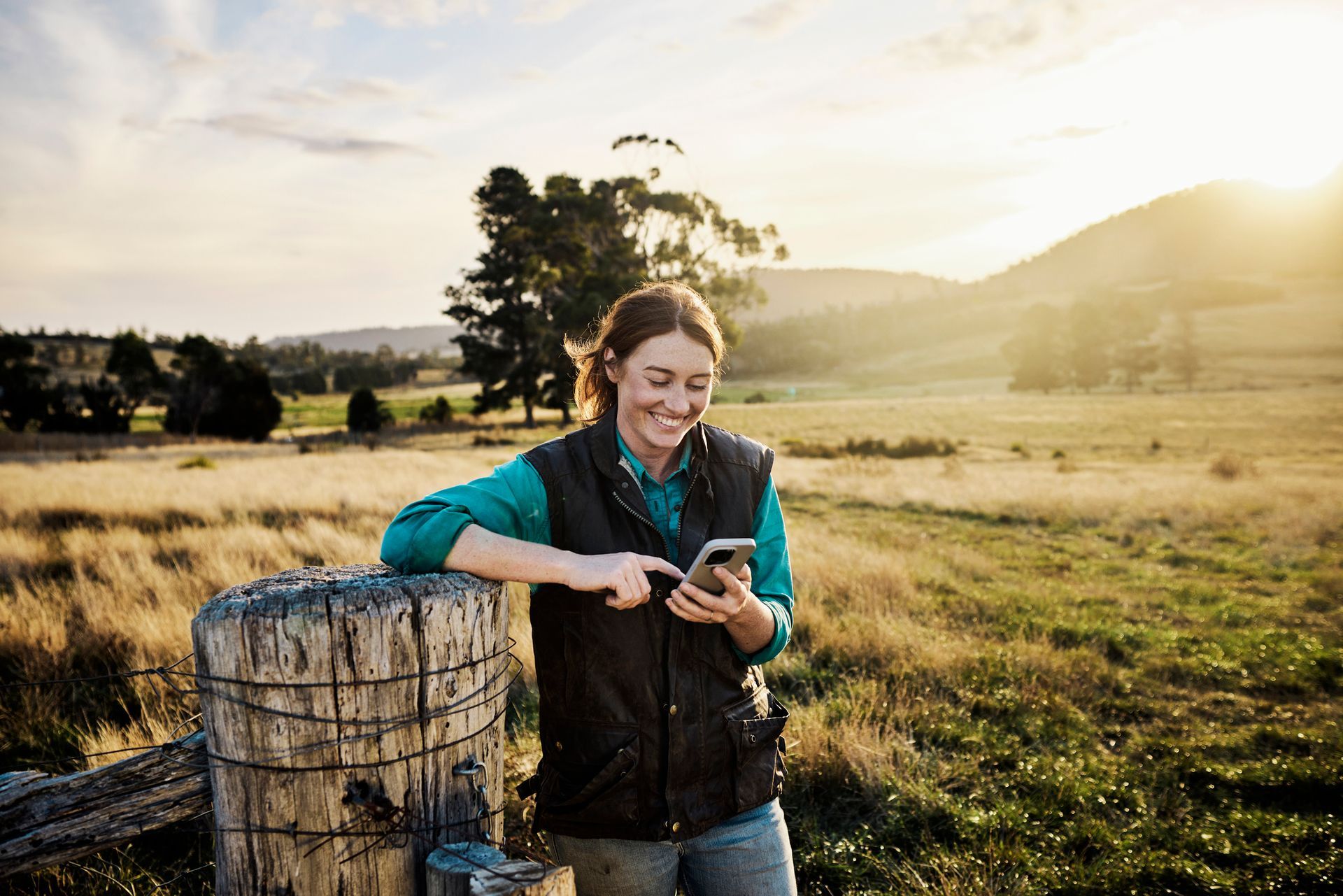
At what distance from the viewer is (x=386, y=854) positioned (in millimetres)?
1641

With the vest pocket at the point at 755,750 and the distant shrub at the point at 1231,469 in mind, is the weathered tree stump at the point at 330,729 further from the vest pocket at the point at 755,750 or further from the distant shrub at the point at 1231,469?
the distant shrub at the point at 1231,469

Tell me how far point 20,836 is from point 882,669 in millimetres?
5168

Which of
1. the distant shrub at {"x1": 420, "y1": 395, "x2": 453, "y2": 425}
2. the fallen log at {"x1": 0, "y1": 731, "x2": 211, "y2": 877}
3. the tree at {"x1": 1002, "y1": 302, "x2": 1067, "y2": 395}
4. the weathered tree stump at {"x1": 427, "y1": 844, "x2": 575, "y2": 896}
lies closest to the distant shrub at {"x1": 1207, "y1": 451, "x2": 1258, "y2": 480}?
the weathered tree stump at {"x1": 427, "y1": 844, "x2": 575, "y2": 896}

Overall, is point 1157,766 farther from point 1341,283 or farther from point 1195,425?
point 1341,283

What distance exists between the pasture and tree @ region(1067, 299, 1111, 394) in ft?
226

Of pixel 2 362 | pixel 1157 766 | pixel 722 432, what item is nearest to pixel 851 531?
pixel 1157 766

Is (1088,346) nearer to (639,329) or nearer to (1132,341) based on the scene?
(1132,341)

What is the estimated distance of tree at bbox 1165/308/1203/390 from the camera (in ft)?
221

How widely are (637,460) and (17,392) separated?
160ft

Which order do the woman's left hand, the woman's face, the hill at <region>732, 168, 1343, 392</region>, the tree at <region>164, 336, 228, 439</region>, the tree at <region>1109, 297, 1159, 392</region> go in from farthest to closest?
1. the hill at <region>732, 168, 1343, 392</region>
2. the tree at <region>1109, 297, 1159, 392</region>
3. the tree at <region>164, 336, 228, 439</region>
4. the woman's face
5. the woman's left hand

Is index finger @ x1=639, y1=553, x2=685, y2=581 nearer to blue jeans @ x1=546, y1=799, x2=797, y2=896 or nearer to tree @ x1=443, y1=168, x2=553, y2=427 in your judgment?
blue jeans @ x1=546, y1=799, x2=797, y2=896

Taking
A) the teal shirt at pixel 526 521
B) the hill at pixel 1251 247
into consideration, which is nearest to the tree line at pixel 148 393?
the teal shirt at pixel 526 521

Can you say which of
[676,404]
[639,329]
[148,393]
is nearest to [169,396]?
[148,393]

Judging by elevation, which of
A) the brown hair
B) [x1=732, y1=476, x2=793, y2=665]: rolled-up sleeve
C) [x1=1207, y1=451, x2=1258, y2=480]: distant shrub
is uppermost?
the brown hair
